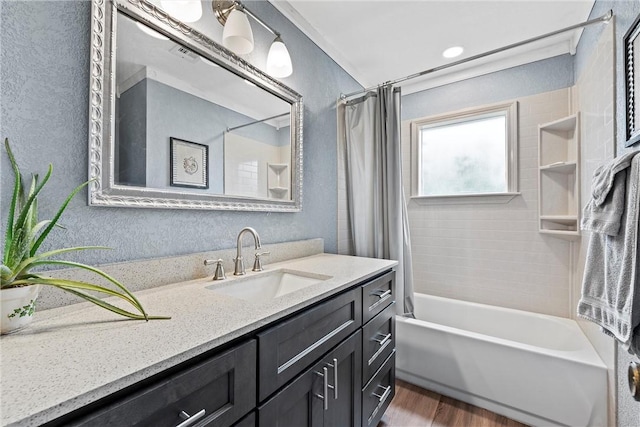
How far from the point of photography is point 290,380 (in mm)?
810

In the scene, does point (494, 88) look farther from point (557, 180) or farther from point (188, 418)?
point (188, 418)

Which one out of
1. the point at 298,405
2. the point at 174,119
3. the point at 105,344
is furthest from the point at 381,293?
the point at 174,119

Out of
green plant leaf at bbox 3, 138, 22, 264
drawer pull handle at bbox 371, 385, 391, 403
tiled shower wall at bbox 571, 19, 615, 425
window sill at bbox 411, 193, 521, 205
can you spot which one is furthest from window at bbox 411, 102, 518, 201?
green plant leaf at bbox 3, 138, 22, 264

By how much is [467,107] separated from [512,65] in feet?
1.41

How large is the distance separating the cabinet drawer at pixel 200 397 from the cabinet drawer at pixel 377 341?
2.26ft

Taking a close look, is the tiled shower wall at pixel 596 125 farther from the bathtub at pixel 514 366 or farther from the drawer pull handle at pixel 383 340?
the drawer pull handle at pixel 383 340

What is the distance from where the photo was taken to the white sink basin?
1169 mm

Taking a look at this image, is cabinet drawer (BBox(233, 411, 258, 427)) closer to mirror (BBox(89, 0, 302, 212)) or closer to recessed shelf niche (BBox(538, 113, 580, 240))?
mirror (BBox(89, 0, 302, 212))

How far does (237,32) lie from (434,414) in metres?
2.32

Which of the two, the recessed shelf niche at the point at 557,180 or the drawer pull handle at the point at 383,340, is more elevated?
the recessed shelf niche at the point at 557,180

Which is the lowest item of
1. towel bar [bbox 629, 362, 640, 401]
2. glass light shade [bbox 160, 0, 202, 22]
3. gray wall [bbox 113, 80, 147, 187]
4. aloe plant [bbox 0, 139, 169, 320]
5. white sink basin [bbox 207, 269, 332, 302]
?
towel bar [bbox 629, 362, 640, 401]

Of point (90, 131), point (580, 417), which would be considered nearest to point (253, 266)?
point (90, 131)

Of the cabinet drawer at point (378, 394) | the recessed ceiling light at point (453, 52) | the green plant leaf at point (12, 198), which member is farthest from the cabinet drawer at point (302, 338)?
the recessed ceiling light at point (453, 52)

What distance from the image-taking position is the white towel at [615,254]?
79cm
